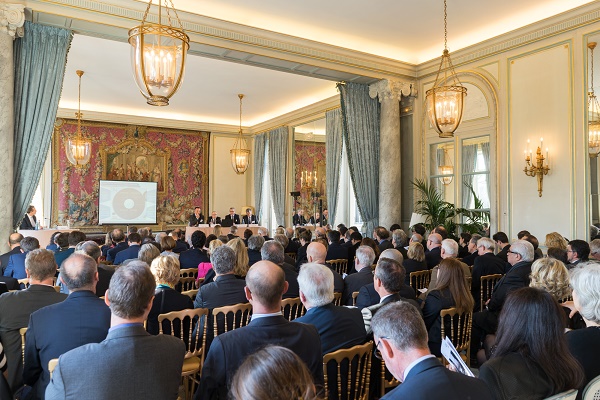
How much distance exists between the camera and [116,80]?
36.2 ft

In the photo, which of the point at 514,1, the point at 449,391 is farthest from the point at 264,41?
the point at 449,391

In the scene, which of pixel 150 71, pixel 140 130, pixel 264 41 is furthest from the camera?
pixel 140 130


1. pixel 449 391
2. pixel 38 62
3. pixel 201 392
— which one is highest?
pixel 38 62

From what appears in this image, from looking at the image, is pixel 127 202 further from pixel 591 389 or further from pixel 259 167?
pixel 591 389

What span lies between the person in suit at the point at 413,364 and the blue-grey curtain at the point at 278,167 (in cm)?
1304

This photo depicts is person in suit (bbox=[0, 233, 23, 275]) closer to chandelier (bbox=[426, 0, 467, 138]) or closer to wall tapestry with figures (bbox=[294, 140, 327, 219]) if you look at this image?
chandelier (bbox=[426, 0, 467, 138])

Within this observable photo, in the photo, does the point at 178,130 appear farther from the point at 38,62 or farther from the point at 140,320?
the point at 140,320

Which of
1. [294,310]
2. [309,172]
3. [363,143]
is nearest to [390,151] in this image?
[363,143]

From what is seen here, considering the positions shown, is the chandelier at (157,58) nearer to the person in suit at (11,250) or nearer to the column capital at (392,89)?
the person in suit at (11,250)

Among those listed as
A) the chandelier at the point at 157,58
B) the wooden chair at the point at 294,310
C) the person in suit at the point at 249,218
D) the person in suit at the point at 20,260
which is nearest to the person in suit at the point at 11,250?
the person in suit at the point at 20,260

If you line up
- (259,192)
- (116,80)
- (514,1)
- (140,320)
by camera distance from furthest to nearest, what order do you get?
(259,192)
(116,80)
(514,1)
(140,320)

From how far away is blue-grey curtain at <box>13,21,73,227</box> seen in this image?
6484mm

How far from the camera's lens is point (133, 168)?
14703mm

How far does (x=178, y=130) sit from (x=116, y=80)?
443cm
